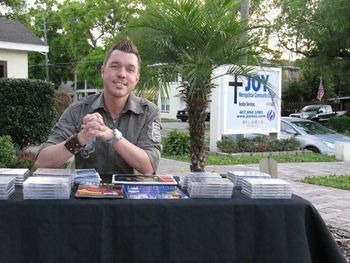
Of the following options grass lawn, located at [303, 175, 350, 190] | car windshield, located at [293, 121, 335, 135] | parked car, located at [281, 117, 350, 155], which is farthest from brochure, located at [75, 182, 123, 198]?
car windshield, located at [293, 121, 335, 135]

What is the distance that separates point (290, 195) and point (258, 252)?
325 millimetres

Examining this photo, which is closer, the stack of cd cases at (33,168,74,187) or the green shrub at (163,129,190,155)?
the stack of cd cases at (33,168,74,187)

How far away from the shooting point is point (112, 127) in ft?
10.6

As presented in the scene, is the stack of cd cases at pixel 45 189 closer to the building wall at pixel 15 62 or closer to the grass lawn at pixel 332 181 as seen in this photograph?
the grass lawn at pixel 332 181

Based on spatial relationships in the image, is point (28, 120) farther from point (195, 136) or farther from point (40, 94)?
point (195, 136)

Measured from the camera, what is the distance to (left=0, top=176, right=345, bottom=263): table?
2209mm

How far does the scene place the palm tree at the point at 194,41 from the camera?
526 cm

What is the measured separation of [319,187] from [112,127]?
5.98m

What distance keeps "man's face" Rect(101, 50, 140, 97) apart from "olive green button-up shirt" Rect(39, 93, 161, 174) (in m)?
0.18

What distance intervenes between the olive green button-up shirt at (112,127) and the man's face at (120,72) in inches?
7.2

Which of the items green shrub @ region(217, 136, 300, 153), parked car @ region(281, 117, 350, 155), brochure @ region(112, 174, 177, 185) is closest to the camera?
brochure @ region(112, 174, 177, 185)

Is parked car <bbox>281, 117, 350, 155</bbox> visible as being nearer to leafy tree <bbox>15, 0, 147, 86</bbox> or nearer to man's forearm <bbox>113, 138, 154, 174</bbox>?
man's forearm <bbox>113, 138, 154, 174</bbox>

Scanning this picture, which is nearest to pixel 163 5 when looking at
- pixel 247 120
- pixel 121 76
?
pixel 121 76

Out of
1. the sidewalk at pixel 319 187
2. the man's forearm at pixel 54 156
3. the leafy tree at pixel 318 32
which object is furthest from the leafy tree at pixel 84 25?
the man's forearm at pixel 54 156
